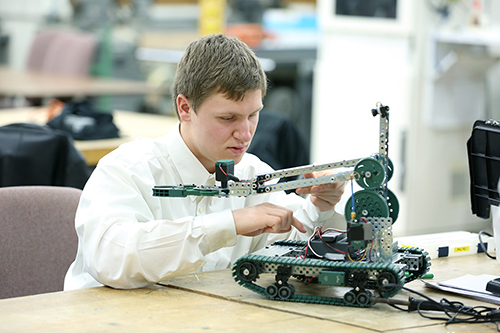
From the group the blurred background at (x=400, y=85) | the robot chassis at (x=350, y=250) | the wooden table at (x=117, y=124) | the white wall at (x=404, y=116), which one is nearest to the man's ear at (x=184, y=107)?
the robot chassis at (x=350, y=250)

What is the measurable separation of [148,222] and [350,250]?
1.49ft

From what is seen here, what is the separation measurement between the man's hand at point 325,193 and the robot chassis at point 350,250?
0.18 metres

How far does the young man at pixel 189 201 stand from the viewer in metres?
1.46

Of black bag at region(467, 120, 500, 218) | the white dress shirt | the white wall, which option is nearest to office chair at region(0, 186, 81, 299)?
the white dress shirt

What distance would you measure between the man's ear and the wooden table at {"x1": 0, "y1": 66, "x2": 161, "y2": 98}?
362 cm

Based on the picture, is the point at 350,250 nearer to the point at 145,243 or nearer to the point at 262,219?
the point at 262,219

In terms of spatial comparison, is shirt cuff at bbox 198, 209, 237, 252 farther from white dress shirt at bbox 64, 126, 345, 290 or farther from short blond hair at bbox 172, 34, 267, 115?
short blond hair at bbox 172, 34, 267, 115

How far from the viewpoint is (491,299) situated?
4.57 feet

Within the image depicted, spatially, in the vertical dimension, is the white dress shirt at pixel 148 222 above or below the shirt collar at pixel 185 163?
below

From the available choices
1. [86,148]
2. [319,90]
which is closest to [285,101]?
[319,90]

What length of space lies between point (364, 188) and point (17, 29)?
7418mm

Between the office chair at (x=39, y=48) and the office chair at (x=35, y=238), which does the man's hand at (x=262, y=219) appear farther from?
the office chair at (x=39, y=48)

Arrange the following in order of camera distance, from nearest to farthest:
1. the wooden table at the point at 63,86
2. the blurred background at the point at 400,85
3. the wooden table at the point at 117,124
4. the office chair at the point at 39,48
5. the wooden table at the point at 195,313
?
the wooden table at the point at 195,313
the wooden table at the point at 117,124
the blurred background at the point at 400,85
the wooden table at the point at 63,86
the office chair at the point at 39,48

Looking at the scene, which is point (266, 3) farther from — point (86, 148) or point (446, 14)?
point (86, 148)
